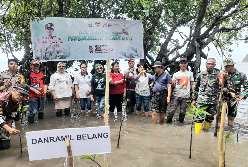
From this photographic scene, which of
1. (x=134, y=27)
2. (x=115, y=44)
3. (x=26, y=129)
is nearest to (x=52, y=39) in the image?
(x=115, y=44)

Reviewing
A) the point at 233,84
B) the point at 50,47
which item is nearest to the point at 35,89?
the point at 50,47

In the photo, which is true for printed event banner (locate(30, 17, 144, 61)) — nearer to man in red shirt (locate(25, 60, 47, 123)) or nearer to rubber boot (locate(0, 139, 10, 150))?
man in red shirt (locate(25, 60, 47, 123))

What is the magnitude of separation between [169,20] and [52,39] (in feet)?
16.9

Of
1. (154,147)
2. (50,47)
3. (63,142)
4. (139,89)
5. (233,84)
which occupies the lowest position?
(154,147)

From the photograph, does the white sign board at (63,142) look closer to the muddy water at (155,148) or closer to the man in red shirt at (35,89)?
the muddy water at (155,148)

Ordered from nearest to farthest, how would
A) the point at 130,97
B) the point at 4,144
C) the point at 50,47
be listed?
the point at 4,144, the point at 130,97, the point at 50,47

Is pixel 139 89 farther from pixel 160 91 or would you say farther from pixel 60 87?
pixel 60 87

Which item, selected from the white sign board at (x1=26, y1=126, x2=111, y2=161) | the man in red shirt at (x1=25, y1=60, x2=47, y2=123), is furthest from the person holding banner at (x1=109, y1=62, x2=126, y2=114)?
the white sign board at (x1=26, y1=126, x2=111, y2=161)

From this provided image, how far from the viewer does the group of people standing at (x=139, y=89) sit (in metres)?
4.76

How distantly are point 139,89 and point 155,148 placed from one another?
8.80ft

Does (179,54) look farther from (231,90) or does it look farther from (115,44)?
(231,90)

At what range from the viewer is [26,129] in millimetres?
5051

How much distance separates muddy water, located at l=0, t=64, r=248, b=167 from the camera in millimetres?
3176

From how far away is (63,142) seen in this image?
2.22 m
